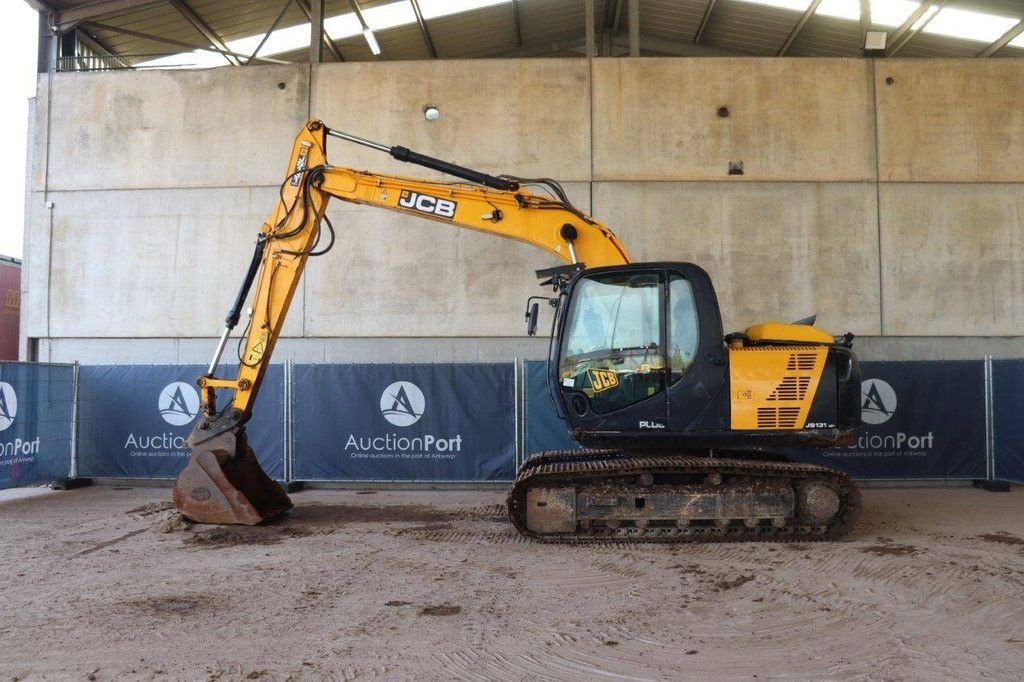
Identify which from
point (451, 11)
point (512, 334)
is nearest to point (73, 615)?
point (512, 334)

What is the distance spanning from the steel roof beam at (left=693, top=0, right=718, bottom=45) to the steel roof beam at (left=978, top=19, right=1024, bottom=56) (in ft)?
17.9

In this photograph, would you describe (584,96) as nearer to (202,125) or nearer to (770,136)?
(770,136)

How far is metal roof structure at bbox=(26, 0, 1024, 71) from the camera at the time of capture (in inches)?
482

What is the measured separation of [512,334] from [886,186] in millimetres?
6244

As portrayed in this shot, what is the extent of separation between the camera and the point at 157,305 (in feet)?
37.4

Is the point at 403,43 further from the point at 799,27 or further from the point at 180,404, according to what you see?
the point at 180,404

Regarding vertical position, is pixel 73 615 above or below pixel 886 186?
below

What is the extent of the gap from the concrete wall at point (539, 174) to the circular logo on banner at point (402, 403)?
1.24 meters

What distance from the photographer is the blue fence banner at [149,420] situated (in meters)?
10.2

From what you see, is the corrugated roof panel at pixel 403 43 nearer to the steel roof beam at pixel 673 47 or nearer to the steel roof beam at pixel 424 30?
the steel roof beam at pixel 424 30

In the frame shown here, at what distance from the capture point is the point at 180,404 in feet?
33.4

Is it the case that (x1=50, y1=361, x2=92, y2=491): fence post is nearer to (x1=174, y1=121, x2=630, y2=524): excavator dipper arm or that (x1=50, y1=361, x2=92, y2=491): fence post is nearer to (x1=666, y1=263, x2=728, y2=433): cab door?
(x1=174, y1=121, x2=630, y2=524): excavator dipper arm

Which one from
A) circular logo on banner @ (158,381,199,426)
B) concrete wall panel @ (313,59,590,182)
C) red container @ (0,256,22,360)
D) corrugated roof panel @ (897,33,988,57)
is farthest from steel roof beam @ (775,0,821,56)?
red container @ (0,256,22,360)

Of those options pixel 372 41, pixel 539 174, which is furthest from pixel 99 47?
pixel 539 174
